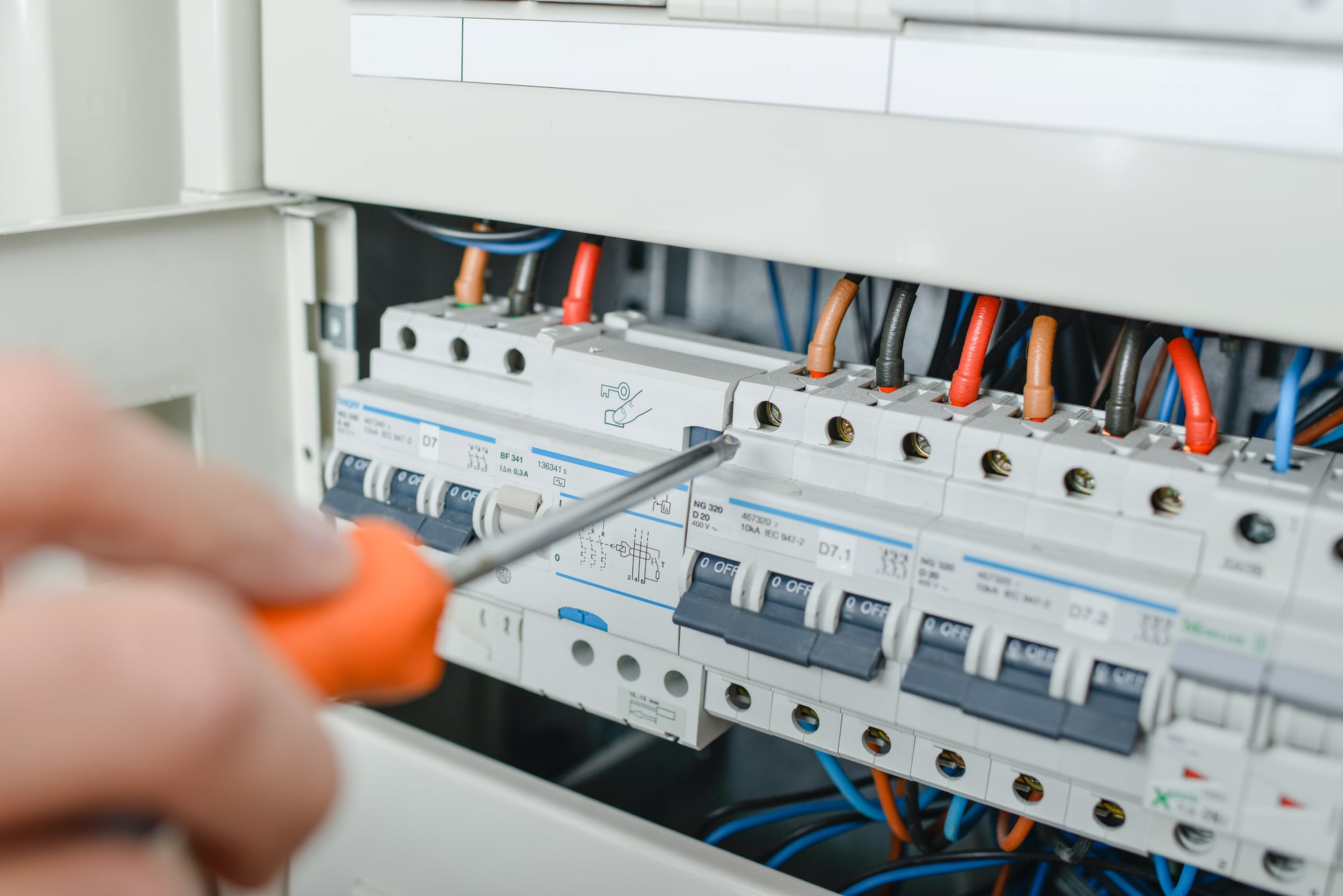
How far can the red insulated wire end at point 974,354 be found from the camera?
79 centimetres

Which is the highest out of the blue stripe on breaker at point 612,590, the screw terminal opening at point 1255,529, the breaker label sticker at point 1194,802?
the screw terminal opening at point 1255,529

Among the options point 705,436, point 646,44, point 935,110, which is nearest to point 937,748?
point 705,436

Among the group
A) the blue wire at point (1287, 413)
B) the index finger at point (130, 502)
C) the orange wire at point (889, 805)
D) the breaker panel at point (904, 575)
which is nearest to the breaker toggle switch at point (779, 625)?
the breaker panel at point (904, 575)

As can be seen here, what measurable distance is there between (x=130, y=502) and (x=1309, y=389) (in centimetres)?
83

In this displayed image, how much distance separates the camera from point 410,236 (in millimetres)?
1143

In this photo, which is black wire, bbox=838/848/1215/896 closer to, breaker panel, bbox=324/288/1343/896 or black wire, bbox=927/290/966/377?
breaker panel, bbox=324/288/1343/896

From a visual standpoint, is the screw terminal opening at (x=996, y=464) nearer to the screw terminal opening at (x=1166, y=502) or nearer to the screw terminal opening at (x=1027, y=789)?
the screw terminal opening at (x=1166, y=502)

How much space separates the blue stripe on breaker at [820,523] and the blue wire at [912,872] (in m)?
0.32

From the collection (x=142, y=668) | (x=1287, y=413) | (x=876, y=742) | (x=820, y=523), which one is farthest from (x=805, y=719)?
(x=142, y=668)

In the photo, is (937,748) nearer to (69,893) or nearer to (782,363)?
(782,363)

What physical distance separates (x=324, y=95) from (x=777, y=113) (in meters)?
0.43

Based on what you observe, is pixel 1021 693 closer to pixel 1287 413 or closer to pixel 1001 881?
pixel 1287 413

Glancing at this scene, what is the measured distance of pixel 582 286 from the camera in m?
0.99

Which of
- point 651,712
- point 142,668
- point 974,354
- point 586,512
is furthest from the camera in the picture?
point 651,712
